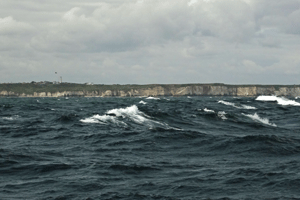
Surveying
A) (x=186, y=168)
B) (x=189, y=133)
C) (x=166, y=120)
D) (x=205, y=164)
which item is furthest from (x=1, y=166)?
(x=166, y=120)

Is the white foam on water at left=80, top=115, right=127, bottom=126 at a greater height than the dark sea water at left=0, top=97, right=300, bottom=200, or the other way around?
the white foam on water at left=80, top=115, right=127, bottom=126

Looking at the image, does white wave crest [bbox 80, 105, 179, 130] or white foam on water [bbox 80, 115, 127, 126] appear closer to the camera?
white wave crest [bbox 80, 105, 179, 130]

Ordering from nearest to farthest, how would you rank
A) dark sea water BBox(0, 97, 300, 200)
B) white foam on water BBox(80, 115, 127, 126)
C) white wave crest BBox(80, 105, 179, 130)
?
dark sea water BBox(0, 97, 300, 200) → white wave crest BBox(80, 105, 179, 130) → white foam on water BBox(80, 115, 127, 126)

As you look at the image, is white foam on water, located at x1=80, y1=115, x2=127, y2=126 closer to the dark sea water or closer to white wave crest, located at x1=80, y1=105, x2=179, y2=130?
white wave crest, located at x1=80, y1=105, x2=179, y2=130

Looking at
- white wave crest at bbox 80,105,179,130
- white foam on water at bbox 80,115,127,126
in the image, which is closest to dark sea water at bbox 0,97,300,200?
white wave crest at bbox 80,105,179,130

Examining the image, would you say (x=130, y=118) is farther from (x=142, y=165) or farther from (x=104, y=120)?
(x=142, y=165)

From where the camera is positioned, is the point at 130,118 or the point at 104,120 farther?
the point at 130,118

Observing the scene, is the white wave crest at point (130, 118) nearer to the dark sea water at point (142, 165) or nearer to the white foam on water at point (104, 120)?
the white foam on water at point (104, 120)

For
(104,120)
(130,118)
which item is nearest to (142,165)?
(104,120)

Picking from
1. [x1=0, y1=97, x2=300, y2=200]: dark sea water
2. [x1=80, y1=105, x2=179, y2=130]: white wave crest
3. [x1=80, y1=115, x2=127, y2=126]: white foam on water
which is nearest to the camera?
[x1=0, y1=97, x2=300, y2=200]: dark sea water

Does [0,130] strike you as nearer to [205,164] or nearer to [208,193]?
[205,164]

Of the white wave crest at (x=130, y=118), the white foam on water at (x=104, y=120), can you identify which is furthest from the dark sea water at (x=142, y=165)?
the white foam on water at (x=104, y=120)
